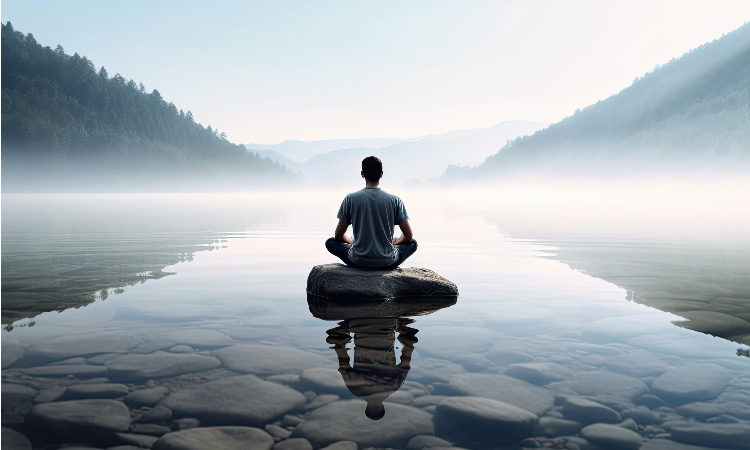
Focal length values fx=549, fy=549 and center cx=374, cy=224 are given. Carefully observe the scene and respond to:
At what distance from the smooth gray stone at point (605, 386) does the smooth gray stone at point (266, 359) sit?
2.18 meters

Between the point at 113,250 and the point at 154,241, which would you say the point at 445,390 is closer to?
the point at 113,250

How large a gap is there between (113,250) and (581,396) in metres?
15.5

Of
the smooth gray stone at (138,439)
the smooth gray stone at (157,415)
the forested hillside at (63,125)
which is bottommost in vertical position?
the smooth gray stone at (138,439)

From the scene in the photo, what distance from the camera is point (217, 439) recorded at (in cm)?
359

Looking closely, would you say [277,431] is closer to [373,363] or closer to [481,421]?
[481,421]

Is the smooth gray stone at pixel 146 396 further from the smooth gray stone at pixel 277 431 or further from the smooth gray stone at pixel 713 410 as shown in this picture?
the smooth gray stone at pixel 713 410

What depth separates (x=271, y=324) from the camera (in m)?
7.10

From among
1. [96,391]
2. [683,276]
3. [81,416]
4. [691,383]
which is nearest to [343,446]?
[81,416]

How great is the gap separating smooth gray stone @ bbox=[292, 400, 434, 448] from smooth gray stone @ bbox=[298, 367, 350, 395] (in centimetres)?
32

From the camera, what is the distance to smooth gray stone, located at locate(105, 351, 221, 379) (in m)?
4.90

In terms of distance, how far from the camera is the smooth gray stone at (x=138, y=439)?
348 cm

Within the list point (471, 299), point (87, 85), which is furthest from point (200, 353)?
point (87, 85)

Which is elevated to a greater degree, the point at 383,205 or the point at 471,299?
the point at 383,205

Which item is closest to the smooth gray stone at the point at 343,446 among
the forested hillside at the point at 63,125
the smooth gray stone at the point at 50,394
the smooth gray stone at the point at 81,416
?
the smooth gray stone at the point at 81,416
